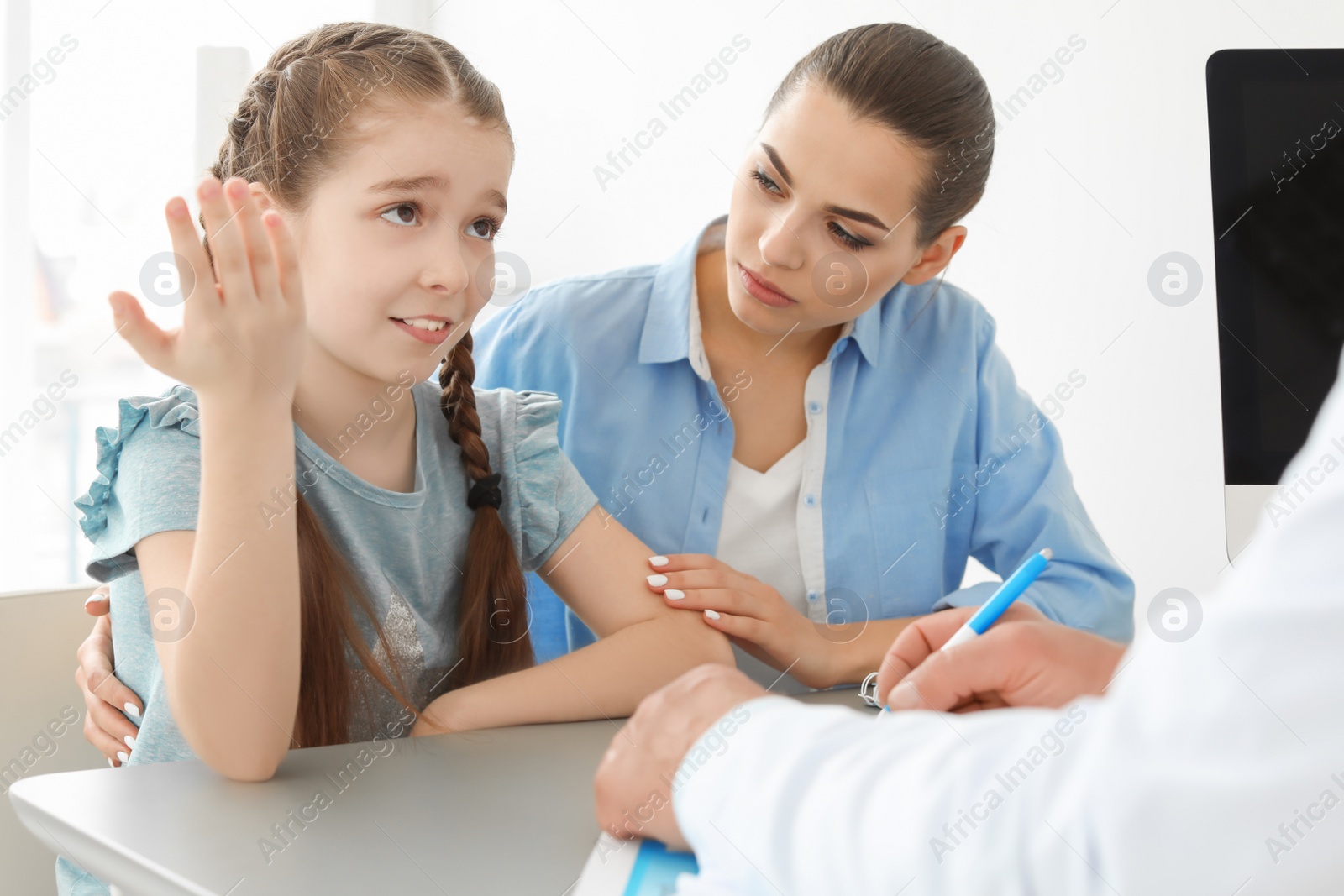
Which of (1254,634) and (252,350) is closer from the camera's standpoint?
(1254,634)

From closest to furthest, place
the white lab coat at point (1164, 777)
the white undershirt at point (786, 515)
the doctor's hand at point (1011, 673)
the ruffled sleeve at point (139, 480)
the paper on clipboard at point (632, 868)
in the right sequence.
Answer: the white lab coat at point (1164, 777) → the paper on clipboard at point (632, 868) → the doctor's hand at point (1011, 673) → the ruffled sleeve at point (139, 480) → the white undershirt at point (786, 515)

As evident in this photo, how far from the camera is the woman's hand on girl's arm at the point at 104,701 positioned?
97cm

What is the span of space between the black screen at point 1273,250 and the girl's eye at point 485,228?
68cm

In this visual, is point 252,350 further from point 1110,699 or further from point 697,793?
point 1110,699

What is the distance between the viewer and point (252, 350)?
2.15 feet

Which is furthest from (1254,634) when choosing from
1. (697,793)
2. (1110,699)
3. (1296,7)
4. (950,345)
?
(1296,7)

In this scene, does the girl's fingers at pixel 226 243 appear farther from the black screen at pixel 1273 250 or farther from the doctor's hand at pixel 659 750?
the black screen at pixel 1273 250

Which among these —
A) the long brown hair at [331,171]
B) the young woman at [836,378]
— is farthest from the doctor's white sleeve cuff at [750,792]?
the young woman at [836,378]

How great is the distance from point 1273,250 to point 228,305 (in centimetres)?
88

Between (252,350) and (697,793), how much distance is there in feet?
1.27

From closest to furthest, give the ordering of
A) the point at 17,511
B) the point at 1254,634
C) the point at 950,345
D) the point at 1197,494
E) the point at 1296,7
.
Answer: the point at 1254,634
the point at 950,345
the point at 17,511
the point at 1296,7
the point at 1197,494

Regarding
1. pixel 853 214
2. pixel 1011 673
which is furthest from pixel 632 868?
pixel 853 214

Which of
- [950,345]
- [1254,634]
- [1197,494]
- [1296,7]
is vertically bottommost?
[1197,494]

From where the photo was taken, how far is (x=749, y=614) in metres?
1.11
